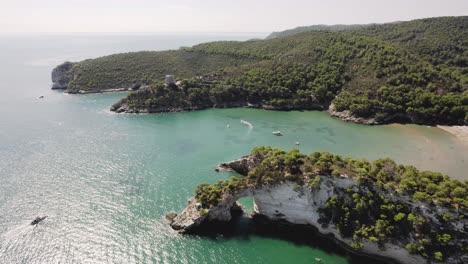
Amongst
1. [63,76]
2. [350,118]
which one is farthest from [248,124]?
[63,76]

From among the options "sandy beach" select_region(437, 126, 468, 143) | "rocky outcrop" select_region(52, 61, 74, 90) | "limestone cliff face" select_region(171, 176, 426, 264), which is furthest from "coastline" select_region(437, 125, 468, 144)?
"rocky outcrop" select_region(52, 61, 74, 90)

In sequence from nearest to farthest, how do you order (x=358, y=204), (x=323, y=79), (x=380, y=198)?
(x=358, y=204)
(x=380, y=198)
(x=323, y=79)

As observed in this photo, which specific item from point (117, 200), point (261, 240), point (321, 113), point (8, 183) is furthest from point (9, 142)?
point (321, 113)

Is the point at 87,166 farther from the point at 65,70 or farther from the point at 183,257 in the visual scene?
the point at 65,70

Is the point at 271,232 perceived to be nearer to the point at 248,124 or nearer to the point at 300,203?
the point at 300,203

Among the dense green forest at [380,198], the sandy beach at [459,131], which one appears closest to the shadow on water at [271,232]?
the dense green forest at [380,198]

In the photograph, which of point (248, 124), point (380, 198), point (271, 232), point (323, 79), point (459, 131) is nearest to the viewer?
point (380, 198)
